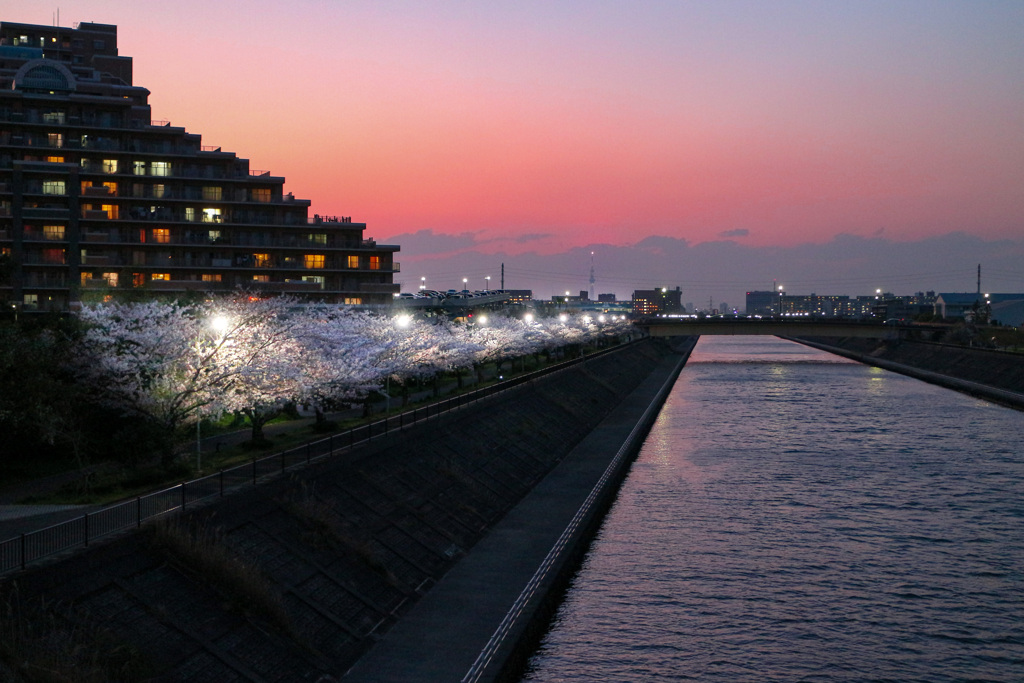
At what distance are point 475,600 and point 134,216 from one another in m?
64.9

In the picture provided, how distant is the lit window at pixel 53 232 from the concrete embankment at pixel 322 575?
164 feet

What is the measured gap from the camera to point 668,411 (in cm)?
8506

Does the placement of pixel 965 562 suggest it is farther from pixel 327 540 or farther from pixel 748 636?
pixel 327 540

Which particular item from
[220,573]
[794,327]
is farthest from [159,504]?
[794,327]

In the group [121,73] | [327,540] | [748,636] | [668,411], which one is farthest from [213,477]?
[121,73]

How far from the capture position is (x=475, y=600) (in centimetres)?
2566

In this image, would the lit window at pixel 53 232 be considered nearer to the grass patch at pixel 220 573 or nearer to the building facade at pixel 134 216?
the building facade at pixel 134 216

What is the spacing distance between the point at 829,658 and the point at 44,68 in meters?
81.0

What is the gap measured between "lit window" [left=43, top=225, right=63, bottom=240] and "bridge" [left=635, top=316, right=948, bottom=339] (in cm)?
11091

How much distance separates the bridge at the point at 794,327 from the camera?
150 metres

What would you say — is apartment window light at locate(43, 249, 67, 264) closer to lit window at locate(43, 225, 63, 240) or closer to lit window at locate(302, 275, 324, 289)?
lit window at locate(43, 225, 63, 240)

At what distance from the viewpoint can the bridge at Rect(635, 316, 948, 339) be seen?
492ft

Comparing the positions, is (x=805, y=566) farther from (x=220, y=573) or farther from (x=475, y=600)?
(x=220, y=573)

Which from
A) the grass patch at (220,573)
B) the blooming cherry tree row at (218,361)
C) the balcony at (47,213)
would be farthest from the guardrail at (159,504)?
the balcony at (47,213)
